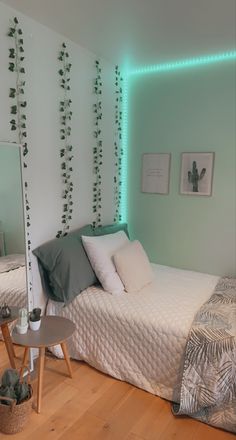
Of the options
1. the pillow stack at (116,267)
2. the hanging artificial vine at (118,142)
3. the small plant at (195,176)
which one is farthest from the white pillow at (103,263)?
the small plant at (195,176)

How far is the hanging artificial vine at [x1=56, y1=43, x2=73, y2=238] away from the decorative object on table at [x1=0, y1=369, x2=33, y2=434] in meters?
1.09

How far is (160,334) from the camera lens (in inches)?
81.0

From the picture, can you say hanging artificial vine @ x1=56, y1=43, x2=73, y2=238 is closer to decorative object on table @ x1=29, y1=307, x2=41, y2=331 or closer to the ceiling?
the ceiling

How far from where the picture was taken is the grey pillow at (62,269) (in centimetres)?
234

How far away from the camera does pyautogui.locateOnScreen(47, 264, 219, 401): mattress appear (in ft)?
6.69

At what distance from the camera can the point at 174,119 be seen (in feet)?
9.89

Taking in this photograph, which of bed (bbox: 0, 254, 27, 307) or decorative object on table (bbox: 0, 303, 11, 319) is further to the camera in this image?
bed (bbox: 0, 254, 27, 307)

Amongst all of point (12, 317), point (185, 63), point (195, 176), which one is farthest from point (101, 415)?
point (185, 63)

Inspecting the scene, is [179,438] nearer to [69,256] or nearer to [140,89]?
[69,256]

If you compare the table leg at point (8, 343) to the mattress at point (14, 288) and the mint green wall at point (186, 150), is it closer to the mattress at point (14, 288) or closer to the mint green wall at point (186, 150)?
the mattress at point (14, 288)

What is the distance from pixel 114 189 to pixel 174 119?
0.90 meters

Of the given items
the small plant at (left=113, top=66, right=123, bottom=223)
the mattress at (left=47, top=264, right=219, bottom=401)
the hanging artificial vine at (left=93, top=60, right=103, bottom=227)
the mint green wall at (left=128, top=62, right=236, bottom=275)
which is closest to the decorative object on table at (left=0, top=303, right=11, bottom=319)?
the mattress at (left=47, top=264, right=219, bottom=401)

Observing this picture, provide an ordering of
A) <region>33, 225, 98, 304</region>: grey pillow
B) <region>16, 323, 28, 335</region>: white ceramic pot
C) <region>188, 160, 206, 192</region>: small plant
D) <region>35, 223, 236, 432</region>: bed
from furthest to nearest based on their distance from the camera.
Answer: <region>188, 160, 206, 192</region>: small plant < <region>33, 225, 98, 304</region>: grey pillow < <region>16, 323, 28, 335</region>: white ceramic pot < <region>35, 223, 236, 432</region>: bed

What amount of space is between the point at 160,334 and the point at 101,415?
1.95ft
